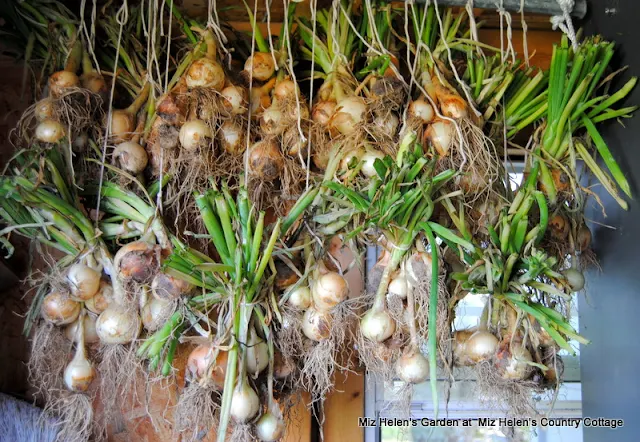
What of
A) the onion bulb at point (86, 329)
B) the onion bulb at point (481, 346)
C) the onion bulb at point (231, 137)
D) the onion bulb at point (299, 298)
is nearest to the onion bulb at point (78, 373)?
the onion bulb at point (86, 329)

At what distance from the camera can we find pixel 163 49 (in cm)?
144

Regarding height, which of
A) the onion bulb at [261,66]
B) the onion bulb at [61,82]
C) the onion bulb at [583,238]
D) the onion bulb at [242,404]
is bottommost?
the onion bulb at [242,404]

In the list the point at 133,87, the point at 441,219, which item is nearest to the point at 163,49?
the point at 133,87

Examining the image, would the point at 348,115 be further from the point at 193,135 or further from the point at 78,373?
the point at 78,373

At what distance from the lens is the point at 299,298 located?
4.00ft

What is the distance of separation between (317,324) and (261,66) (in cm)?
64

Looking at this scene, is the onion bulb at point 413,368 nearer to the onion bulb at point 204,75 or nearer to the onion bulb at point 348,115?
the onion bulb at point 348,115

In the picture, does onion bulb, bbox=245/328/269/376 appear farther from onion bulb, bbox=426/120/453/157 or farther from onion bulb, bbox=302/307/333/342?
onion bulb, bbox=426/120/453/157

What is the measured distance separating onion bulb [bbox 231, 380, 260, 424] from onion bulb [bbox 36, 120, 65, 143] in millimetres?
659

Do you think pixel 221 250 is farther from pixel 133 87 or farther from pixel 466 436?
pixel 466 436

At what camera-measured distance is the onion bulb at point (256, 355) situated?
3.76ft

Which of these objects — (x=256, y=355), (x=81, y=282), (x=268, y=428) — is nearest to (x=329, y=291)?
(x=256, y=355)

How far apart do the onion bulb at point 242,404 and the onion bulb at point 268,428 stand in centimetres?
5

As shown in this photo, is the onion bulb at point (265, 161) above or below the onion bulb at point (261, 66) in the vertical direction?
below
